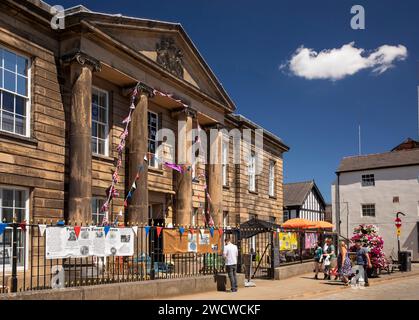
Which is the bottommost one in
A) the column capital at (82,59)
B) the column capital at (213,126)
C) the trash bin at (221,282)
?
the trash bin at (221,282)

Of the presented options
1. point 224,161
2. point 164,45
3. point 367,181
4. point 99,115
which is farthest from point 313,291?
point 367,181

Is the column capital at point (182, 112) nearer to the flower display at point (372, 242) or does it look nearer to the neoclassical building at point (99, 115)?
the neoclassical building at point (99, 115)

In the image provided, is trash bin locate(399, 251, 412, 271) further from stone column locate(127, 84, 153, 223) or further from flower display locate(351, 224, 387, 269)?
stone column locate(127, 84, 153, 223)

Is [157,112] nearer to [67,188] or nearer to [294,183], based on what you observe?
[67,188]

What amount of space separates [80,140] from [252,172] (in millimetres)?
16523

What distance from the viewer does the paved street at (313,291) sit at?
47.0 ft

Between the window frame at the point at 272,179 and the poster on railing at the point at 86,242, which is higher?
the window frame at the point at 272,179

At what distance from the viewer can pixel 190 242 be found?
15695 millimetres

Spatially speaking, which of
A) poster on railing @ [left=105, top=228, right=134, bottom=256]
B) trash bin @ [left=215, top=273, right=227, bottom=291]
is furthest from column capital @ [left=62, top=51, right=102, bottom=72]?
trash bin @ [left=215, top=273, right=227, bottom=291]

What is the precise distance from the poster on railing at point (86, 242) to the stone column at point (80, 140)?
7.55 ft

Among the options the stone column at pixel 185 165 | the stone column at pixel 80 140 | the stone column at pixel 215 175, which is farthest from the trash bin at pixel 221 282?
the stone column at pixel 215 175

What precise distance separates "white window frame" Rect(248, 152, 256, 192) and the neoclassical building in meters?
5.28
